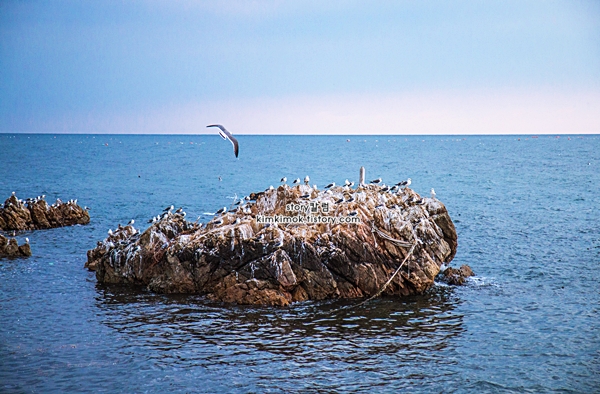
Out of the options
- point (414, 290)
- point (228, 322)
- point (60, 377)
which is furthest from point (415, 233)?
point (60, 377)

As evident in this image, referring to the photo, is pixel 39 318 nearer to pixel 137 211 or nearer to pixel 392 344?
pixel 392 344

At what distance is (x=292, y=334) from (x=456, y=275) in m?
11.6

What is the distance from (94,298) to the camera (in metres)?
27.0

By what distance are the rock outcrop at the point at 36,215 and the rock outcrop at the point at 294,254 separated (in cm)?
1569

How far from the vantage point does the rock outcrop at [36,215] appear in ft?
139

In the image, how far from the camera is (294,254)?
26922mm

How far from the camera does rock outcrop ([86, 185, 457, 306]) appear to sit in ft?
87.4

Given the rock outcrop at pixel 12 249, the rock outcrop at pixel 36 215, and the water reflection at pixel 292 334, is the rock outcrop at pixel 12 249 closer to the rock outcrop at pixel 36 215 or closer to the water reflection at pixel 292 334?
the rock outcrop at pixel 36 215

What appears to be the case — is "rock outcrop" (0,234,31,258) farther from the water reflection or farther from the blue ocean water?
the water reflection

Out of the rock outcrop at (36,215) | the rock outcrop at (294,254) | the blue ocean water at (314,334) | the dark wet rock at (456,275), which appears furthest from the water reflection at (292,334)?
the rock outcrop at (36,215)

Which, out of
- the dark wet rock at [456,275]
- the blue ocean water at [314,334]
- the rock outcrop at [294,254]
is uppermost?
the rock outcrop at [294,254]

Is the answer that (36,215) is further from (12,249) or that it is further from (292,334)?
(292,334)

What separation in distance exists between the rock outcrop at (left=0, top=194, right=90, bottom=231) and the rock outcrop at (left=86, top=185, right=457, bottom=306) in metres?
15.7

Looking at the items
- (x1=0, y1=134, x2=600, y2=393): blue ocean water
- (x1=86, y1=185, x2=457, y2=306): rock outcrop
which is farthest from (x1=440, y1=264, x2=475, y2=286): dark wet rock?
(x1=86, y1=185, x2=457, y2=306): rock outcrop
